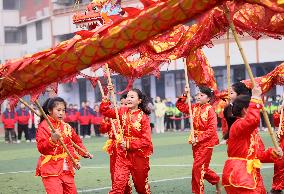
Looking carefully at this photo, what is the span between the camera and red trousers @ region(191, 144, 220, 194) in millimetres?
10625

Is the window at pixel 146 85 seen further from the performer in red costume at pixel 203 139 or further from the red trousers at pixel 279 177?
the red trousers at pixel 279 177

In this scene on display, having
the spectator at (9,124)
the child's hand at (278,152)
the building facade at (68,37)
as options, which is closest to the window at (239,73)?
the building facade at (68,37)

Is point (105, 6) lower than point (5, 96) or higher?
higher

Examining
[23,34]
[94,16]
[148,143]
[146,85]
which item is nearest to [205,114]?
[148,143]

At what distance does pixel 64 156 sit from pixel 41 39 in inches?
1593

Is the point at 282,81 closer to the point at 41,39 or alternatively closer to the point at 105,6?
the point at 105,6

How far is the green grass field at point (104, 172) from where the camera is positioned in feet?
39.7

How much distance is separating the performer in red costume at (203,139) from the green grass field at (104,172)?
590 millimetres

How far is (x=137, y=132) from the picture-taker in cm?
1027

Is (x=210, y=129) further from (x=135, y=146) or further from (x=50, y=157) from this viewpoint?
(x=50, y=157)

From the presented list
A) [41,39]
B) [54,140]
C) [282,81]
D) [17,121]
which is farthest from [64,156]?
[41,39]

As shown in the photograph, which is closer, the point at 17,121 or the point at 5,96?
the point at 5,96

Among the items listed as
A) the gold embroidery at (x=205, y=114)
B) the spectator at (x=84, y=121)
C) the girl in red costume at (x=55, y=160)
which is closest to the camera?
the girl in red costume at (x=55, y=160)

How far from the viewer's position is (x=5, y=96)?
6.41 meters
